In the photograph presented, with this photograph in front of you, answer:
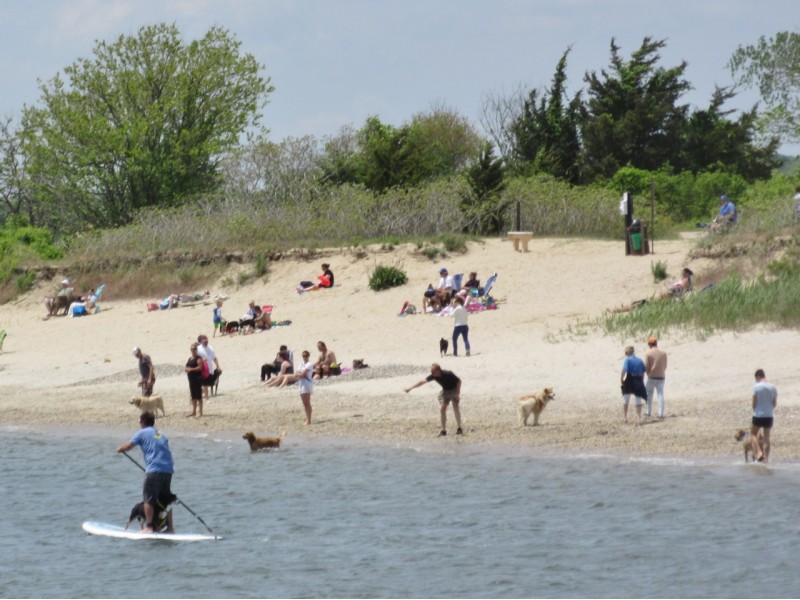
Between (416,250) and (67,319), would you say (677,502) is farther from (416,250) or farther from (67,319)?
(67,319)

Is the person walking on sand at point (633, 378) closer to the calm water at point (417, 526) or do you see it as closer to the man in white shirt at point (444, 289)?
the calm water at point (417, 526)

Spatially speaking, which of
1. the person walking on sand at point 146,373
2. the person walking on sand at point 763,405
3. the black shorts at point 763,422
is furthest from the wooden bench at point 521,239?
the black shorts at point 763,422

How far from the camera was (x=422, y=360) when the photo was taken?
28094 mm

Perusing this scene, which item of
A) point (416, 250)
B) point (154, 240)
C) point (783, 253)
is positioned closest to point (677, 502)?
point (783, 253)

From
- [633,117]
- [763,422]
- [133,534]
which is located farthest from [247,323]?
[633,117]

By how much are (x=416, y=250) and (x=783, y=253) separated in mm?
11739

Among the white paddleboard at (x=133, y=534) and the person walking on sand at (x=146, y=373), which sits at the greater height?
the person walking on sand at (x=146, y=373)

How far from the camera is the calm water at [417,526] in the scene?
14.6m

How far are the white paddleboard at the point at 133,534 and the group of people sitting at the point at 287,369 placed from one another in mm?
9270

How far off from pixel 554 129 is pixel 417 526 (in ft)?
152

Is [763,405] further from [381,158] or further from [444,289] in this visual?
[381,158]

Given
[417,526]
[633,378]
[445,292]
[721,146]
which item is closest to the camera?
[417,526]

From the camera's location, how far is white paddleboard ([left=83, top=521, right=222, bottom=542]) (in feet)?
54.1

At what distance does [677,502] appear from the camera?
17219 millimetres
